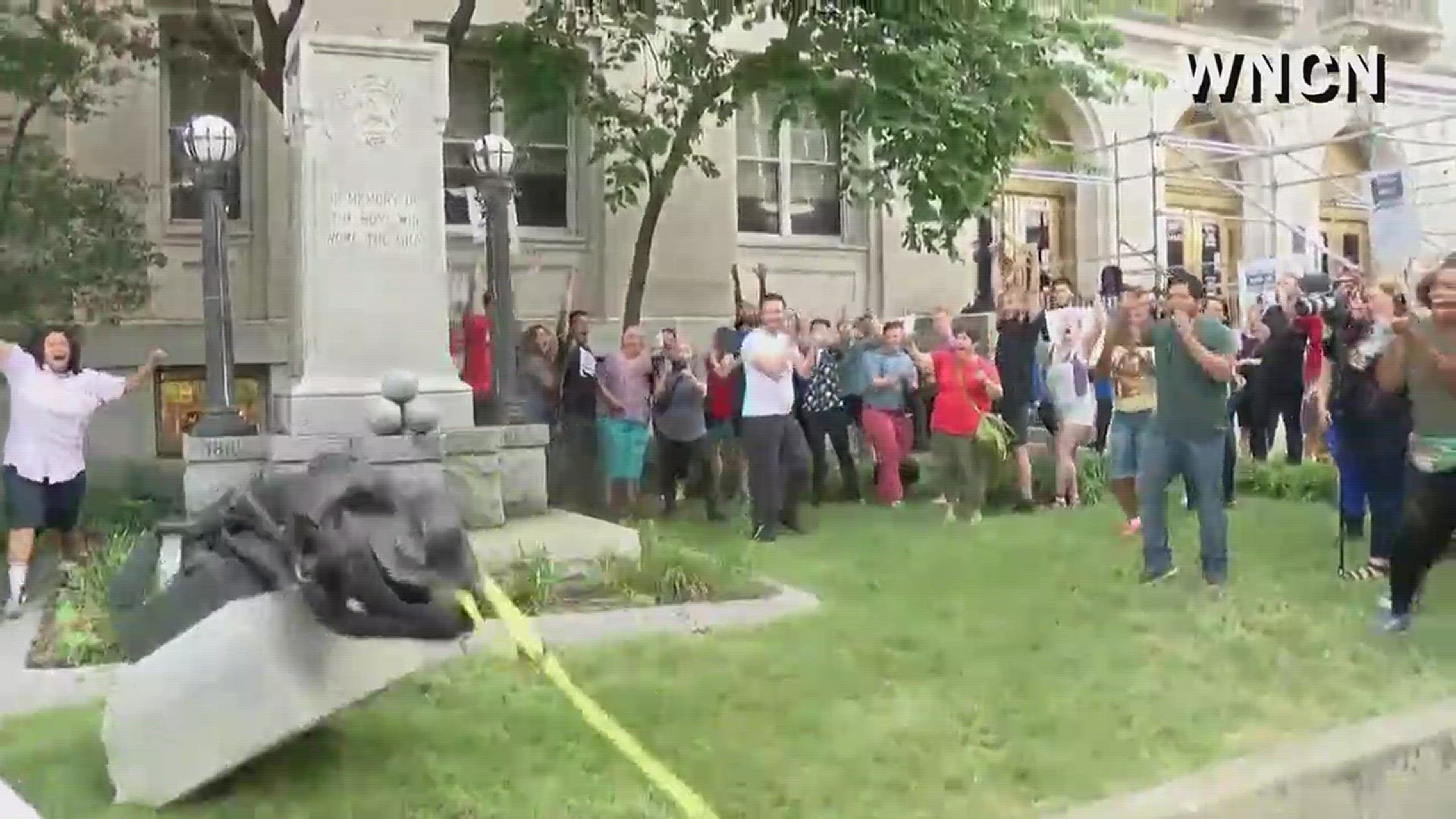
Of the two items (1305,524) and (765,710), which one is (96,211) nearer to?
(765,710)

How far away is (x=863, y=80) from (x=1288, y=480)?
5.14 m

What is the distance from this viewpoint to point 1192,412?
25.2 ft

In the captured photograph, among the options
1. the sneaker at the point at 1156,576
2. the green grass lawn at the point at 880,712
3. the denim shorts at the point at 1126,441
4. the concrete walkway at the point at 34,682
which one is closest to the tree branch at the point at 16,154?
the concrete walkway at the point at 34,682

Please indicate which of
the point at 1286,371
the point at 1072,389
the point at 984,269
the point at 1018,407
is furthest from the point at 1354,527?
the point at 984,269

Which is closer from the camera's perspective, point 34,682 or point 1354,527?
point 34,682

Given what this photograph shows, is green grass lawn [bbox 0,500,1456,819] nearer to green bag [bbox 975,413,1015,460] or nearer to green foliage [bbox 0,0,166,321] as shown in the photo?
green bag [bbox 975,413,1015,460]

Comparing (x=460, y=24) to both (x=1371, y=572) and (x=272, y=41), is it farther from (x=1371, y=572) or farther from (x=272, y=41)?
(x=1371, y=572)

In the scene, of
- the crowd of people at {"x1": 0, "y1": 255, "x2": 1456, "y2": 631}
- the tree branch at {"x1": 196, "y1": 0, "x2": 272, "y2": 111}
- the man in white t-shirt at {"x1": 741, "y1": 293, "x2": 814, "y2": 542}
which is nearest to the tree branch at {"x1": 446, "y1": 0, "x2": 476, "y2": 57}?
the tree branch at {"x1": 196, "y1": 0, "x2": 272, "y2": 111}

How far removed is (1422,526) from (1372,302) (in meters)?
2.03

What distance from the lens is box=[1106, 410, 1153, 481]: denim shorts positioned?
9055 mm

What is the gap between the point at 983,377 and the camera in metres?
11.1

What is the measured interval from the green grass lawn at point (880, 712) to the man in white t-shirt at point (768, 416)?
79.3 inches

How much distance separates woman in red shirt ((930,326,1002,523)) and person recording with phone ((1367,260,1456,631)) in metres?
4.39

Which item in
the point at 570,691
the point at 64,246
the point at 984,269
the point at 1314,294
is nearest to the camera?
the point at 570,691
